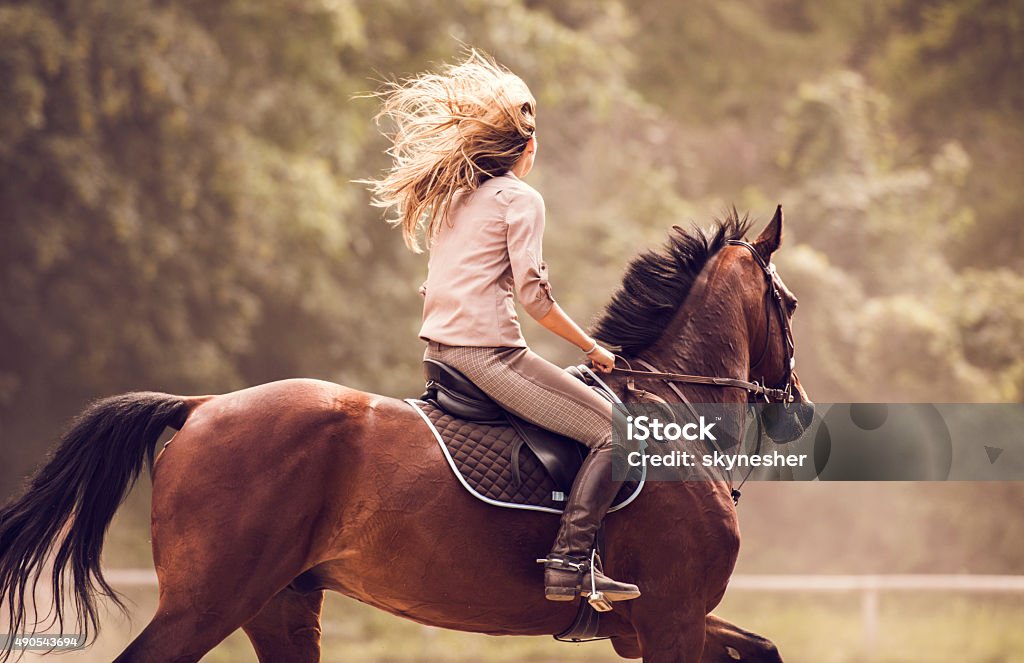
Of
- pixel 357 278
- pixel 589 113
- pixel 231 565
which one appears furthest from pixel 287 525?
pixel 589 113

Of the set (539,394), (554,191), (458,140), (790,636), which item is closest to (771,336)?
(539,394)

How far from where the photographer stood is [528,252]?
4.52 metres

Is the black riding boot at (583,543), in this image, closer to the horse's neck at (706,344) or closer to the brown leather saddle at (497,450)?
the brown leather saddle at (497,450)

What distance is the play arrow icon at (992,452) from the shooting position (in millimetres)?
11117

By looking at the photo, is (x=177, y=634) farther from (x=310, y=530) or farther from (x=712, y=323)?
(x=712, y=323)

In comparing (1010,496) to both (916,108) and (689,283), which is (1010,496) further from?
(689,283)

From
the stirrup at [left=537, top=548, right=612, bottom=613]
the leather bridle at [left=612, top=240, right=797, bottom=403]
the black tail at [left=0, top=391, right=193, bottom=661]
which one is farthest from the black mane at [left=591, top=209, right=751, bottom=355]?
the black tail at [left=0, top=391, right=193, bottom=661]

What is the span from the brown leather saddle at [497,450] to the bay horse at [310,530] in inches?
2.4

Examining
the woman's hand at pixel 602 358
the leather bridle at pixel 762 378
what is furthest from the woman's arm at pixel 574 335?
the leather bridle at pixel 762 378

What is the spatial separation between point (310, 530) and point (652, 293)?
1.88 metres

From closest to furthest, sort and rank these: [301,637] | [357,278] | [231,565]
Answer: [231,565], [301,637], [357,278]

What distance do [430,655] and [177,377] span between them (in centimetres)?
445

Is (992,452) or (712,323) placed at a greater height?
(712,323)

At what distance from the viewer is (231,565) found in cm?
427
